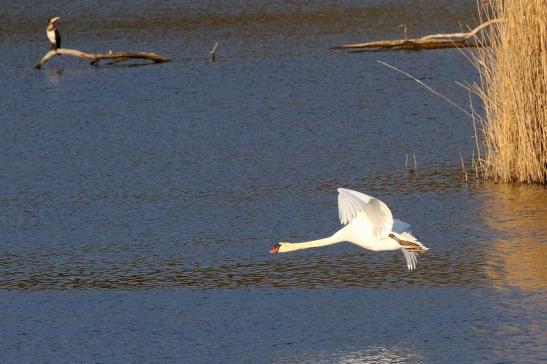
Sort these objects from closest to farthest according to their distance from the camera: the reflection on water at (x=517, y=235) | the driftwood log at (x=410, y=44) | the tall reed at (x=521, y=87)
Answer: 1. the reflection on water at (x=517, y=235)
2. the tall reed at (x=521, y=87)
3. the driftwood log at (x=410, y=44)

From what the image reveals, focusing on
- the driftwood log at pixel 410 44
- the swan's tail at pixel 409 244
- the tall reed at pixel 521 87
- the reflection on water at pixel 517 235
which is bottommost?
the reflection on water at pixel 517 235

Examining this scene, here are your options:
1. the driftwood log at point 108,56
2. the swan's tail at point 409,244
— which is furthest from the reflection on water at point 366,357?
the driftwood log at point 108,56

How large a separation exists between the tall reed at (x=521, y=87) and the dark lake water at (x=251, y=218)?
0.24m

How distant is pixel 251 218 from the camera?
9750 millimetres

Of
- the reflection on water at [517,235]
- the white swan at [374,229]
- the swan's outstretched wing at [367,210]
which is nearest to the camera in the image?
the swan's outstretched wing at [367,210]

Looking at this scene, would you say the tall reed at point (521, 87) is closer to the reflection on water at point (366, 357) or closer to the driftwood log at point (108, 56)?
the reflection on water at point (366, 357)

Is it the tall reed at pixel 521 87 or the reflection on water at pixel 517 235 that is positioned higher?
the tall reed at pixel 521 87

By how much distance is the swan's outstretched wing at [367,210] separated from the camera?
22.7ft

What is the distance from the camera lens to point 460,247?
28.4ft

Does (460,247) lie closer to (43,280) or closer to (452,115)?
(43,280)

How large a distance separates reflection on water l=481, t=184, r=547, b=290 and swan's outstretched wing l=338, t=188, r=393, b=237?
905mm

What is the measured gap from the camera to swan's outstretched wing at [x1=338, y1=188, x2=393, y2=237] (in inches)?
272

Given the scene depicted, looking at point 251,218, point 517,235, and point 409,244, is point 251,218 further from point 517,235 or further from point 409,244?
point 409,244

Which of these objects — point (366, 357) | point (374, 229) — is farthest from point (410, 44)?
point (366, 357)
